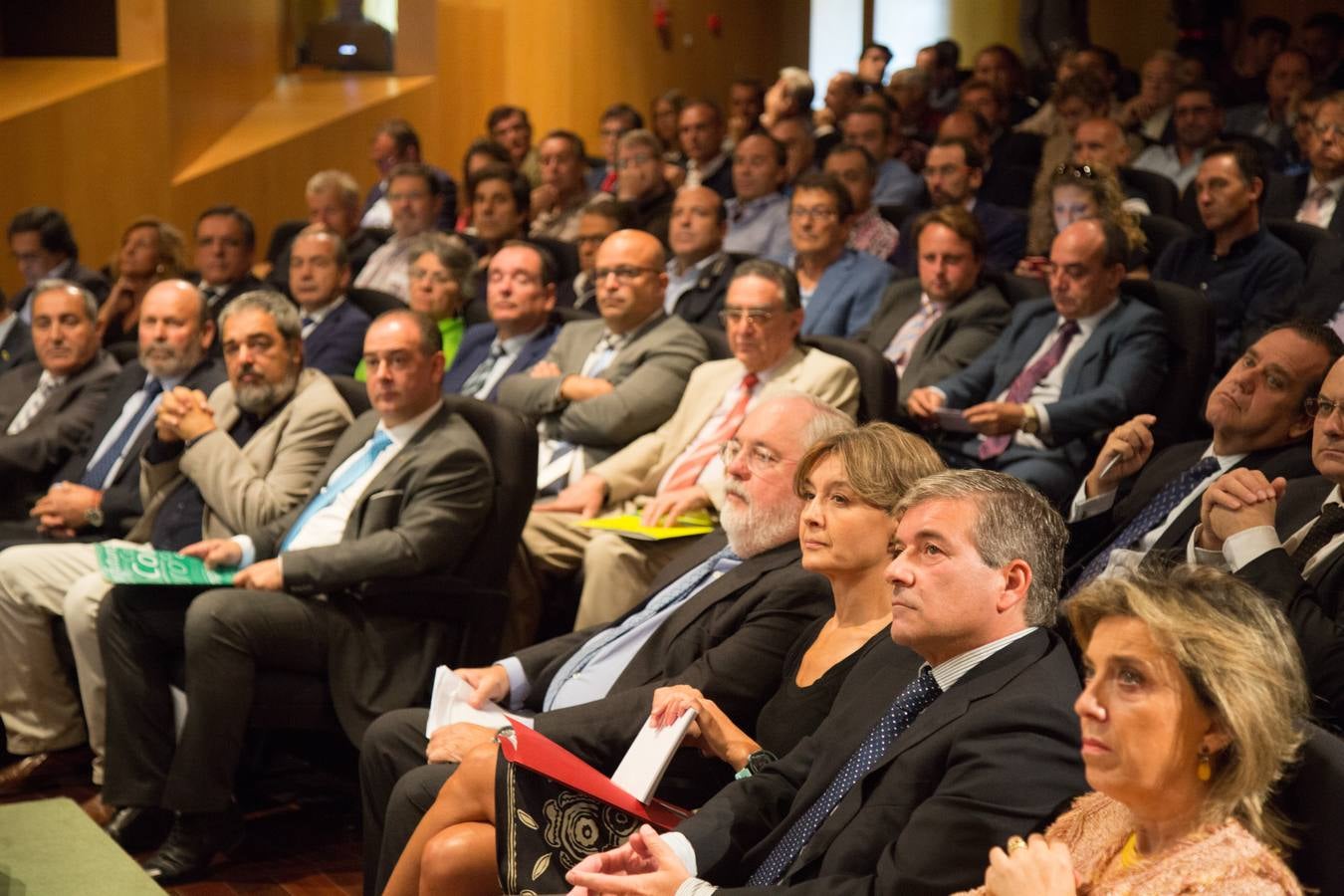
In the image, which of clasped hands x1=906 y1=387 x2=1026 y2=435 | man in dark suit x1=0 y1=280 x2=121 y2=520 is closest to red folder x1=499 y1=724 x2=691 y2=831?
clasped hands x1=906 y1=387 x2=1026 y2=435

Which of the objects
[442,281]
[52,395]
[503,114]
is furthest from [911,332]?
[503,114]

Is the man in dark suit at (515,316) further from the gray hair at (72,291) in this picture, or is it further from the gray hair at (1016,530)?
the gray hair at (1016,530)

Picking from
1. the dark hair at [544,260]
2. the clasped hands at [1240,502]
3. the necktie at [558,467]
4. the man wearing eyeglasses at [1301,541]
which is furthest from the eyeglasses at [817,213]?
the clasped hands at [1240,502]

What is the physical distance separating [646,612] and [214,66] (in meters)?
6.64

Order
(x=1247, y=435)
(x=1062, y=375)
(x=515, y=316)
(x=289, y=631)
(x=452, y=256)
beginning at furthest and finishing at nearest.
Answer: (x=452, y=256)
(x=515, y=316)
(x=1062, y=375)
(x=289, y=631)
(x=1247, y=435)

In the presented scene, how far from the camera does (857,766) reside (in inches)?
80.4

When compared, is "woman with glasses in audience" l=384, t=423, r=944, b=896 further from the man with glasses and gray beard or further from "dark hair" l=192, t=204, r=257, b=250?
"dark hair" l=192, t=204, r=257, b=250

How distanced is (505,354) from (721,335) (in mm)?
804

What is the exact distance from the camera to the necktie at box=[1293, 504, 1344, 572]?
8.12 feet

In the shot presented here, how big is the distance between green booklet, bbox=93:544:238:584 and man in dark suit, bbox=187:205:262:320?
265 cm

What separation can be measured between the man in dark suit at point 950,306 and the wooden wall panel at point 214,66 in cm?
495

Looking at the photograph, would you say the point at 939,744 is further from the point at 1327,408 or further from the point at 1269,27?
the point at 1269,27

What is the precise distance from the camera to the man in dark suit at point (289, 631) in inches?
132

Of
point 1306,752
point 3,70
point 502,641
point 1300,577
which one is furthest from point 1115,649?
point 3,70
